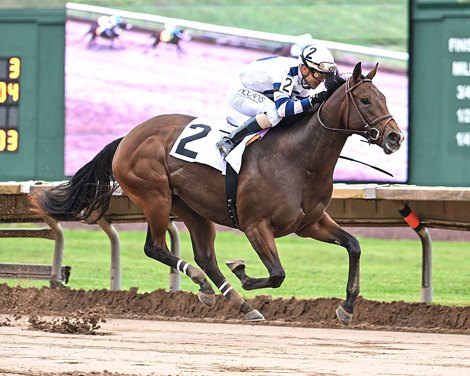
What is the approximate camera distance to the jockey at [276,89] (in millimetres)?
8070

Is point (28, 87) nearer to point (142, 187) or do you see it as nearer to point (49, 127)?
point (49, 127)

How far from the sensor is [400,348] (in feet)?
23.6

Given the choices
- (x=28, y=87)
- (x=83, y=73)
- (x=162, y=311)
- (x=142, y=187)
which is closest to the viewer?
(x=142, y=187)

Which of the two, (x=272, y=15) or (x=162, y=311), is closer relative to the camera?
(x=162, y=311)

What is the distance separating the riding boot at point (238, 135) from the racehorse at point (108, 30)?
3.69m

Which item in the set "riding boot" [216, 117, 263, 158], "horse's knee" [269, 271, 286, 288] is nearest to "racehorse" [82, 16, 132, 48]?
"riding boot" [216, 117, 263, 158]

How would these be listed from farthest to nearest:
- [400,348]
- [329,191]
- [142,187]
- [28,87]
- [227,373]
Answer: [28,87], [142,187], [329,191], [400,348], [227,373]

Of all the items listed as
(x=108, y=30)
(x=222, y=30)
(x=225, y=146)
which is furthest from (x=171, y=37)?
(x=225, y=146)

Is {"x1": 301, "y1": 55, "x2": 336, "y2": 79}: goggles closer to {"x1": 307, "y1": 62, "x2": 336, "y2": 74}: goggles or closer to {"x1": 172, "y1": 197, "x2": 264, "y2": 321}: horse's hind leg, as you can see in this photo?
{"x1": 307, "y1": 62, "x2": 336, "y2": 74}: goggles

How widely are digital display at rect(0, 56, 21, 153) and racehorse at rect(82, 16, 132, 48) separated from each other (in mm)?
943

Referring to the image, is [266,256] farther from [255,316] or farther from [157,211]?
[157,211]

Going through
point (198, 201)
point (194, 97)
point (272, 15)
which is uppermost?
point (272, 15)

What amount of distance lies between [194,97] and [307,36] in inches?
46.5

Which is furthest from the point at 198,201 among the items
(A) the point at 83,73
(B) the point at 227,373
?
(A) the point at 83,73
